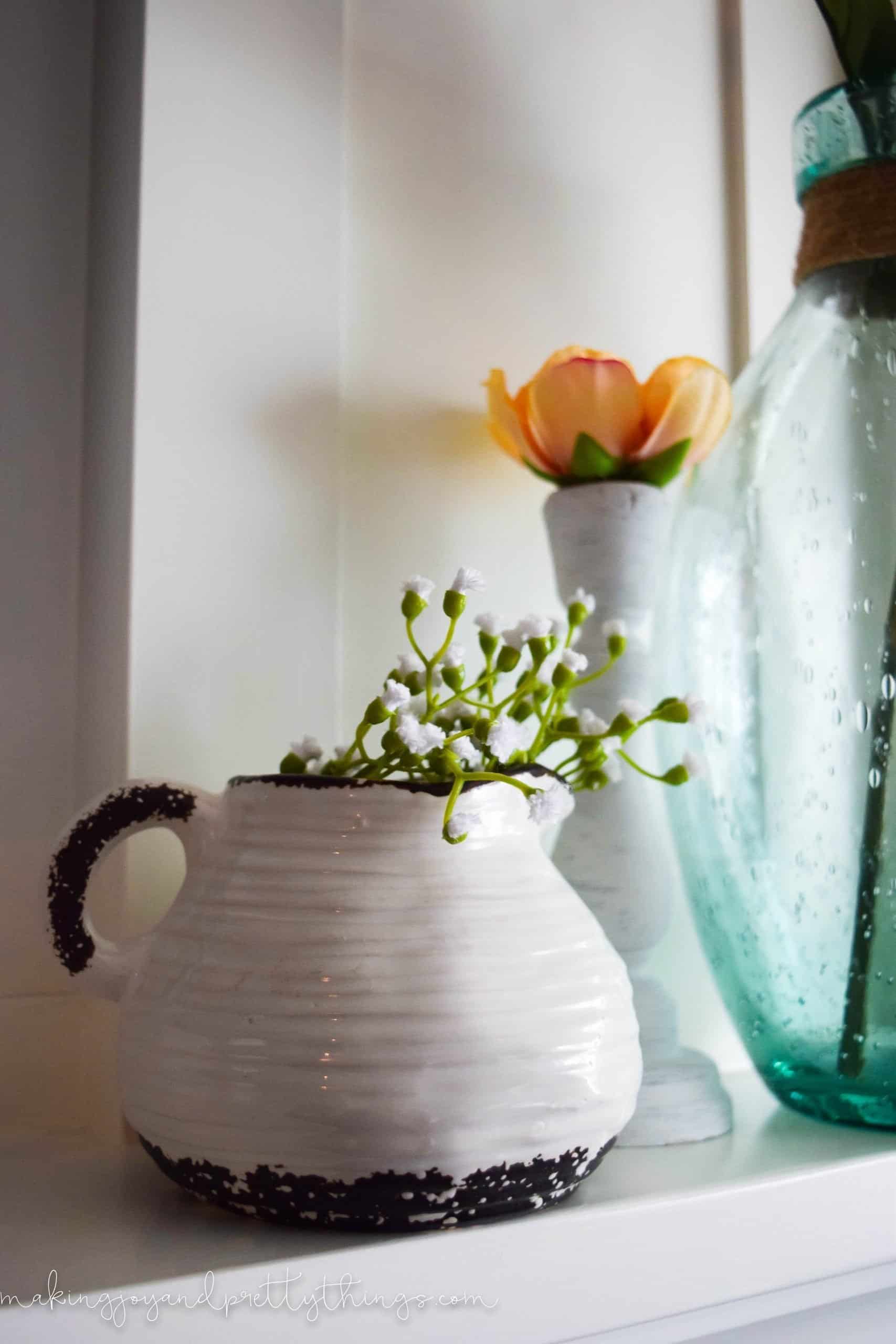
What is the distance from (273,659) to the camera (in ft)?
2.02

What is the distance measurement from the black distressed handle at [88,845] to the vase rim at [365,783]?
47 mm

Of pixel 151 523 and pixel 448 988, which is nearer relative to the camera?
pixel 448 988

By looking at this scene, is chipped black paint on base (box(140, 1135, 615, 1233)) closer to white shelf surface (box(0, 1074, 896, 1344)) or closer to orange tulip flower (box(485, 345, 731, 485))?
white shelf surface (box(0, 1074, 896, 1344))

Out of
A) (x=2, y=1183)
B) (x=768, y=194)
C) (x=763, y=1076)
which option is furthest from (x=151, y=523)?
(x=768, y=194)

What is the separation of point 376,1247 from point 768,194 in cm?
81

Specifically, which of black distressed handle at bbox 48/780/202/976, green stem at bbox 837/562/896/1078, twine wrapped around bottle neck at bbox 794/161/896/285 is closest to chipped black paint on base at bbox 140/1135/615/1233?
black distressed handle at bbox 48/780/202/976

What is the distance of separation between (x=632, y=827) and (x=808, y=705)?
0.11 meters

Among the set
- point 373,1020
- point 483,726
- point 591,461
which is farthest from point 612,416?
point 373,1020

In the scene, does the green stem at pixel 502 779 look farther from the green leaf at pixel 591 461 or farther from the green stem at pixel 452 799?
the green leaf at pixel 591 461

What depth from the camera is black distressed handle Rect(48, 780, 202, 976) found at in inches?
18.3

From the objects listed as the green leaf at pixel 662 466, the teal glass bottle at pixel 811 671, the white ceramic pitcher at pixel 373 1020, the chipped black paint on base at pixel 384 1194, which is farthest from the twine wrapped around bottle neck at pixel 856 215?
the chipped black paint on base at pixel 384 1194

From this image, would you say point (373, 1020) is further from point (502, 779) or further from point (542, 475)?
point (542, 475)

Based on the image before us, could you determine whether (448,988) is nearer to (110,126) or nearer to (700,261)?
(110,126)

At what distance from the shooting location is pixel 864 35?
610 mm
